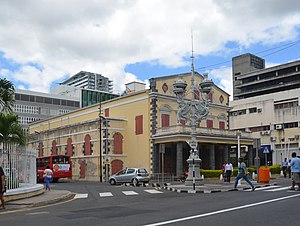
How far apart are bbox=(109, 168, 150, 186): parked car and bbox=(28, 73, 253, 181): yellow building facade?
8809 millimetres

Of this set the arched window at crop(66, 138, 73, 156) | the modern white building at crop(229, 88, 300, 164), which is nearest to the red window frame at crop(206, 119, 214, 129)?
the modern white building at crop(229, 88, 300, 164)

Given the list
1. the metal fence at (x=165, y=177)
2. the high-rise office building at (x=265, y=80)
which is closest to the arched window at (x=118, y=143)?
the metal fence at (x=165, y=177)

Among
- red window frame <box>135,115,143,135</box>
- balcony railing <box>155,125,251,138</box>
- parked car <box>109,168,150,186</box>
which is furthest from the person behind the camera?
red window frame <box>135,115,143,135</box>

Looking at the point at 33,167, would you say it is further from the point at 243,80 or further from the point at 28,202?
the point at 243,80

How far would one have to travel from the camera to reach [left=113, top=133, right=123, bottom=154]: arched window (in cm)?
4409

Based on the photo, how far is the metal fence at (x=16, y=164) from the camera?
1744cm

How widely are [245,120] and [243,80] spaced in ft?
80.9

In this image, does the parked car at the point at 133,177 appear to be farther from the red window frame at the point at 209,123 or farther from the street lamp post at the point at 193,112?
the red window frame at the point at 209,123

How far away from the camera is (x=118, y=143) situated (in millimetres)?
44375

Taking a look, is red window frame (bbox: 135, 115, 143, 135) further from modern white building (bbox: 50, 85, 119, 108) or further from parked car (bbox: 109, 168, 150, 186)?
modern white building (bbox: 50, 85, 119, 108)

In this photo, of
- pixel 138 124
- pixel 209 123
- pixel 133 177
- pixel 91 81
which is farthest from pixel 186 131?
pixel 91 81

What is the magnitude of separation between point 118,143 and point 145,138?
360cm

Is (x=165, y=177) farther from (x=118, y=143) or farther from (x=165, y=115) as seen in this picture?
(x=118, y=143)

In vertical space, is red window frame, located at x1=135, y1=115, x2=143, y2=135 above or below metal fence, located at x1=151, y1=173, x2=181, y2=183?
above
